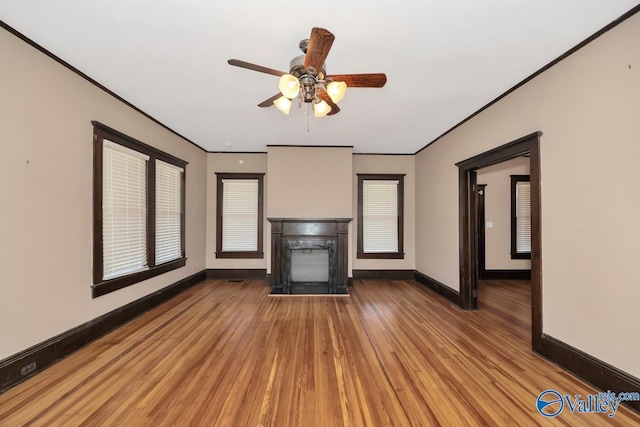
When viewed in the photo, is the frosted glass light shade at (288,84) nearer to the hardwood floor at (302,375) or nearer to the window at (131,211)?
the hardwood floor at (302,375)

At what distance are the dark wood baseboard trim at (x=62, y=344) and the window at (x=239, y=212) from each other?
2125 millimetres

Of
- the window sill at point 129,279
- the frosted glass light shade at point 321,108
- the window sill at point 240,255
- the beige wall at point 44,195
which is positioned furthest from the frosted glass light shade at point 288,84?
the window sill at point 240,255

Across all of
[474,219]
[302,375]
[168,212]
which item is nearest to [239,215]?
[168,212]

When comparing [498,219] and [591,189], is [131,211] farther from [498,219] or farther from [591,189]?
[498,219]

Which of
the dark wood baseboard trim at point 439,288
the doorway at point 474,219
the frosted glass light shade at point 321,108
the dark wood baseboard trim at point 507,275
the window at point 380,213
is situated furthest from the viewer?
the window at point 380,213

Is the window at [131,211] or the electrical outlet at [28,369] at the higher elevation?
the window at [131,211]

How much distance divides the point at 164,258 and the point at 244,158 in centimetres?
271

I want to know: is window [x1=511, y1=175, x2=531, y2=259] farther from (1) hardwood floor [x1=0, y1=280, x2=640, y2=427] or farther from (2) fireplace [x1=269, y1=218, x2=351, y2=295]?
(2) fireplace [x1=269, y1=218, x2=351, y2=295]

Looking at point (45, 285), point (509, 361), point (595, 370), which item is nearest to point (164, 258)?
point (45, 285)

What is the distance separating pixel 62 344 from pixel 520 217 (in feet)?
25.6

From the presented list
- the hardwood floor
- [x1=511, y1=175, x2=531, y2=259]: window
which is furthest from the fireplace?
[x1=511, y1=175, x2=531, y2=259]: window

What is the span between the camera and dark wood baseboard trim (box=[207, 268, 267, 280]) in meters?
5.99

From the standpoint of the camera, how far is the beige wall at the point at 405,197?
6059 mm

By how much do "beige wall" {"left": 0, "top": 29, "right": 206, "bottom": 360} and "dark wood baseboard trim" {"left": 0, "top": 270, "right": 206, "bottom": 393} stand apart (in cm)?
6
